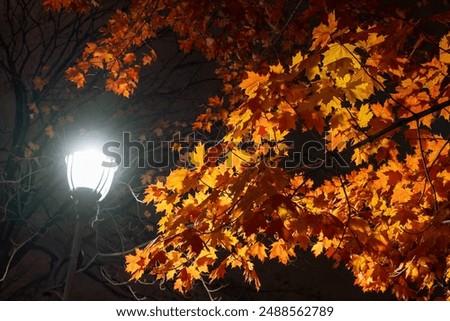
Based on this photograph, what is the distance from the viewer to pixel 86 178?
3.80m

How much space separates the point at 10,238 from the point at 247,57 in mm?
5579

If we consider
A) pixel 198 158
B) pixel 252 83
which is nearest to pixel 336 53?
pixel 252 83

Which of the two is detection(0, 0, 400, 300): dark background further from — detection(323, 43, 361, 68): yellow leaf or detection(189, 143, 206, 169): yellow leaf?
detection(323, 43, 361, 68): yellow leaf

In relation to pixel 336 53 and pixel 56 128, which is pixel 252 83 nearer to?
pixel 336 53

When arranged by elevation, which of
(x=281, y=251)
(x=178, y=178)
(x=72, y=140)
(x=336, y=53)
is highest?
(x=72, y=140)

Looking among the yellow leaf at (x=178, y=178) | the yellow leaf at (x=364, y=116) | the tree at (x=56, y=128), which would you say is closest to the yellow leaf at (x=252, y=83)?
the yellow leaf at (x=178, y=178)

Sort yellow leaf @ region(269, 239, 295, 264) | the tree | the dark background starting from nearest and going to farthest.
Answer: yellow leaf @ region(269, 239, 295, 264) < the tree < the dark background

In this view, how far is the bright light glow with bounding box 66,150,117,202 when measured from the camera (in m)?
3.79

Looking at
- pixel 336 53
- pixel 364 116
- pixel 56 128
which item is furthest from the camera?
pixel 56 128

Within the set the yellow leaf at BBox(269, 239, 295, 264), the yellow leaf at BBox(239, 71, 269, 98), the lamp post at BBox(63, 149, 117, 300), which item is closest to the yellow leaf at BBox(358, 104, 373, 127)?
the yellow leaf at BBox(239, 71, 269, 98)

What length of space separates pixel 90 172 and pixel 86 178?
0.20 feet

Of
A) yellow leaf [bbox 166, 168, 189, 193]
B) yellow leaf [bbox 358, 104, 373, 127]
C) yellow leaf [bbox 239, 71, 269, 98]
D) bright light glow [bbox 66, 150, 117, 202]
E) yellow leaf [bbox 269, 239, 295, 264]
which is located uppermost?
yellow leaf [bbox 239, 71, 269, 98]
